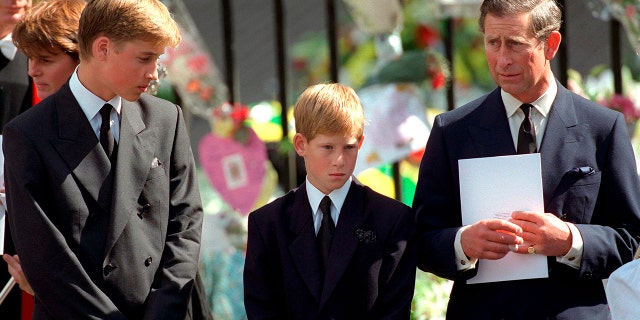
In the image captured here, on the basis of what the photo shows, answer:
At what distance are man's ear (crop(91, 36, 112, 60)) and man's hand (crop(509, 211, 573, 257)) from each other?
47.0 inches

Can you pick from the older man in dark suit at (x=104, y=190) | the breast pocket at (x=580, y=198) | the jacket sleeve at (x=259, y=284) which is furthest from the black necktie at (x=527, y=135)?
the older man in dark suit at (x=104, y=190)

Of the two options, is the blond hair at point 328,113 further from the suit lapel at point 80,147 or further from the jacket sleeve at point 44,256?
the jacket sleeve at point 44,256

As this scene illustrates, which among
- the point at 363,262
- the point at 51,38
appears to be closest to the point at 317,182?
the point at 363,262

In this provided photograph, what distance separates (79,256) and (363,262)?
76 cm

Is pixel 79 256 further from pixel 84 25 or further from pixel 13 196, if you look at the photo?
pixel 84 25

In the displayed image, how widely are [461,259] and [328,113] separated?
0.55m

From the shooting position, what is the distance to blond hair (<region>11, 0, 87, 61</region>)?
3.26 meters

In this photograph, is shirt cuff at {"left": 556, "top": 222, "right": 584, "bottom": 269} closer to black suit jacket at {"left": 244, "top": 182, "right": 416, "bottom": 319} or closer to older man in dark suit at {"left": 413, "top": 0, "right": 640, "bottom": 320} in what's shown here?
older man in dark suit at {"left": 413, "top": 0, "right": 640, "bottom": 320}

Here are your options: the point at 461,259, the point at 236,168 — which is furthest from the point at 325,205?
the point at 236,168

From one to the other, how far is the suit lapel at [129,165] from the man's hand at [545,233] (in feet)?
3.38

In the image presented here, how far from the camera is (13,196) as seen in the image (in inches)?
114

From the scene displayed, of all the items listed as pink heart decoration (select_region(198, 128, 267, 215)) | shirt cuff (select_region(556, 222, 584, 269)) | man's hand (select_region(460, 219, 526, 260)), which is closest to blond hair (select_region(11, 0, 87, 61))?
man's hand (select_region(460, 219, 526, 260))

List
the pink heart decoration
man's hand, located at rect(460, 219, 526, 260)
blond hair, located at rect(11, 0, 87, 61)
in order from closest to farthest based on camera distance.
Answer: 1. man's hand, located at rect(460, 219, 526, 260)
2. blond hair, located at rect(11, 0, 87, 61)
3. the pink heart decoration

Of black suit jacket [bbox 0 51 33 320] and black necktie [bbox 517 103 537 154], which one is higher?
black suit jacket [bbox 0 51 33 320]
